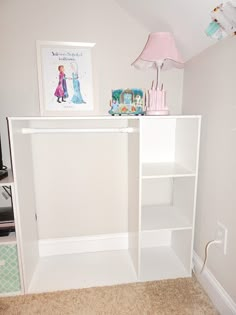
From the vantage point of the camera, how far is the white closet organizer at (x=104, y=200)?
5.55 feet

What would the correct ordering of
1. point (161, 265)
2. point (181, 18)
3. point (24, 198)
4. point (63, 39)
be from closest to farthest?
point (181, 18) → point (24, 198) → point (63, 39) → point (161, 265)

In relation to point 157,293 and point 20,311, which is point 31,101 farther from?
point 157,293

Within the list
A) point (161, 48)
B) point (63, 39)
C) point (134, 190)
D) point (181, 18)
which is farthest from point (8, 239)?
point (181, 18)

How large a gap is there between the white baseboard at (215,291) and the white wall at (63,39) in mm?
1381

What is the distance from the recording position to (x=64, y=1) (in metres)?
1.69

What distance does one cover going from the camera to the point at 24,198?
1.62 metres

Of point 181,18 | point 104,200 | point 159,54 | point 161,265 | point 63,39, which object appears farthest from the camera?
point 104,200

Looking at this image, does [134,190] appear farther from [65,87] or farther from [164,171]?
[65,87]

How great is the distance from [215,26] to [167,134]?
98cm

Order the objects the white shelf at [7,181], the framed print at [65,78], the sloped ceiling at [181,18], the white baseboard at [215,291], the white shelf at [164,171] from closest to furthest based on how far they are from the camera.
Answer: the sloped ceiling at [181,18] < the white baseboard at [215,291] < the white shelf at [7,181] < the white shelf at [164,171] < the framed print at [65,78]

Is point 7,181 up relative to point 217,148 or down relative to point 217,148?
down

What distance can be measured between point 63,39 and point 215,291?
2.00 m

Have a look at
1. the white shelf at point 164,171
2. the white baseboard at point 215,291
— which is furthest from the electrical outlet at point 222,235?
the white shelf at point 164,171

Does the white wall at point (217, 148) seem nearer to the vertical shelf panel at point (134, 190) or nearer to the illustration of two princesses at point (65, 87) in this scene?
the vertical shelf panel at point (134, 190)
